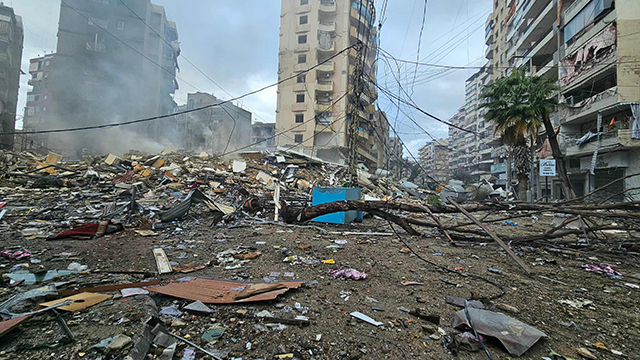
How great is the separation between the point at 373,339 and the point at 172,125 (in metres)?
42.6

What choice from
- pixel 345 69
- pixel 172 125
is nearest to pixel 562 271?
pixel 345 69

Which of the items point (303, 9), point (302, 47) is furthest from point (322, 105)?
Answer: point (303, 9)

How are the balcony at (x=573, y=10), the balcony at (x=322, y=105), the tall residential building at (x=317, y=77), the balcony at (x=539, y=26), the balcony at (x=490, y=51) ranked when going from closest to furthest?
the balcony at (x=573, y=10)
the balcony at (x=539, y=26)
the tall residential building at (x=317, y=77)
the balcony at (x=322, y=105)
the balcony at (x=490, y=51)

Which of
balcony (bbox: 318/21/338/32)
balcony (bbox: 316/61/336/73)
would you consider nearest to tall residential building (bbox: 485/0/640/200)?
balcony (bbox: 316/61/336/73)

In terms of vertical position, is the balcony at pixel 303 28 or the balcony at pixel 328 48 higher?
the balcony at pixel 303 28

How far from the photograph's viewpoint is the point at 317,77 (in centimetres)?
3219

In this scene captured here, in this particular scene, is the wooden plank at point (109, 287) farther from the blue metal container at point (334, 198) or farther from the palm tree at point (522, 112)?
the palm tree at point (522, 112)

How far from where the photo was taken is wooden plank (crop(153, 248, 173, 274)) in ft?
11.6

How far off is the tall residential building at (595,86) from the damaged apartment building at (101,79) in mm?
38200

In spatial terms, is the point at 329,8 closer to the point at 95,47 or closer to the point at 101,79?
the point at 95,47

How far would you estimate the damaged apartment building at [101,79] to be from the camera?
95.7 ft

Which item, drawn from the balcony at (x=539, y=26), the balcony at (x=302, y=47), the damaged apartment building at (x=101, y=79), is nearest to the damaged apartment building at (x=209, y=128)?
the damaged apartment building at (x=101, y=79)

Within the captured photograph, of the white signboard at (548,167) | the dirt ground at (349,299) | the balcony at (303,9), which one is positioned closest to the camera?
the dirt ground at (349,299)

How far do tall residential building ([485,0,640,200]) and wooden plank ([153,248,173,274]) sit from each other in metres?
14.9
